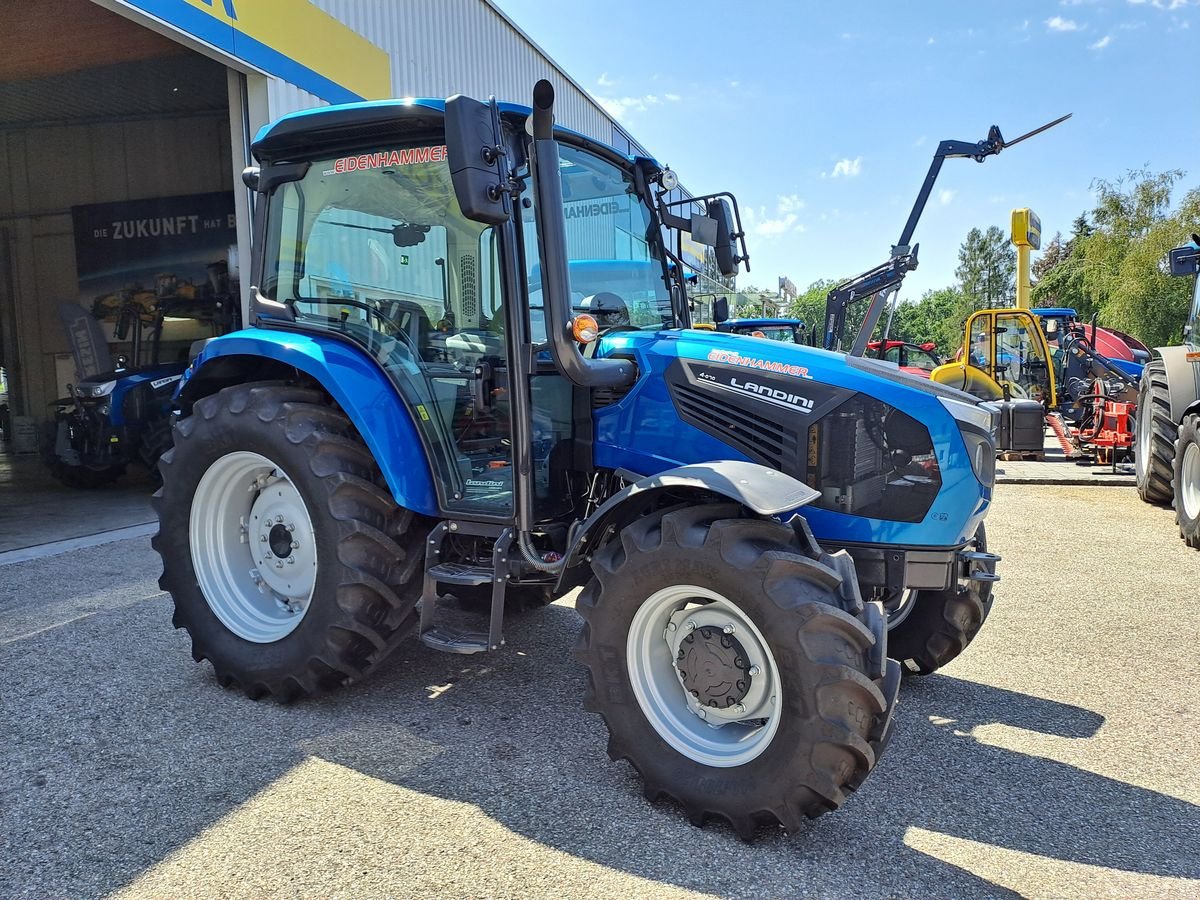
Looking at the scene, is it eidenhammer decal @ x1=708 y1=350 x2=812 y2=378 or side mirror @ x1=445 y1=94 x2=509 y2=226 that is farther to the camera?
eidenhammer decal @ x1=708 y1=350 x2=812 y2=378

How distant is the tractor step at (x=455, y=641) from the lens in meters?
3.22

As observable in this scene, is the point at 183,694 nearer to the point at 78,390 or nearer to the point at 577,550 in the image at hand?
the point at 577,550

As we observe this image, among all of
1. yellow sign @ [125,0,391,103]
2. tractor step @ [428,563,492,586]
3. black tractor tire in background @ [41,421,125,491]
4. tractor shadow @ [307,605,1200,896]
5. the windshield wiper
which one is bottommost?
tractor shadow @ [307,605,1200,896]

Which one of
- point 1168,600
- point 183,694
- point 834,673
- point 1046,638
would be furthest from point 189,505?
point 1168,600

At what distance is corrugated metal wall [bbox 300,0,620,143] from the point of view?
9609 mm

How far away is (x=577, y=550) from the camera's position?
3.02 metres

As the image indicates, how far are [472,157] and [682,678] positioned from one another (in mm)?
1773

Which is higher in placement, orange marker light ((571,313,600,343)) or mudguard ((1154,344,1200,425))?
orange marker light ((571,313,600,343))

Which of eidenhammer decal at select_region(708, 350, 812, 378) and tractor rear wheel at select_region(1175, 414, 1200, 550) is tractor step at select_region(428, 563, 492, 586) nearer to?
eidenhammer decal at select_region(708, 350, 812, 378)

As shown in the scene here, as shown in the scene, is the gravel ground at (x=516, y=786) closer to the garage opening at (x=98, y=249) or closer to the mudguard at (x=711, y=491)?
the mudguard at (x=711, y=491)

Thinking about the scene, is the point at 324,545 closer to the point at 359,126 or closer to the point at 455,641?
the point at 455,641

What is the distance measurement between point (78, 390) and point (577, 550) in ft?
31.1

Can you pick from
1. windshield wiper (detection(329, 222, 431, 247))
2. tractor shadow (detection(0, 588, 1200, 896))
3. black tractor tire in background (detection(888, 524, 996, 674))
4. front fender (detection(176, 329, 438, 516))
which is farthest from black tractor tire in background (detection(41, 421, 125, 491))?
black tractor tire in background (detection(888, 524, 996, 674))

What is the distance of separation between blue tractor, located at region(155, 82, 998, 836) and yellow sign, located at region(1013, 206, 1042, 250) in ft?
45.9
